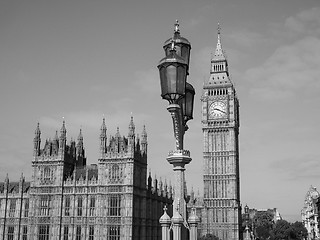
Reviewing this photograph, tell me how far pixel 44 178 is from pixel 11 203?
10514 mm

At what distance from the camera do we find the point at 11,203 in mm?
85250

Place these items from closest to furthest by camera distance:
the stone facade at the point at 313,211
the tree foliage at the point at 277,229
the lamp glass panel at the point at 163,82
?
the lamp glass panel at the point at 163,82 → the tree foliage at the point at 277,229 → the stone facade at the point at 313,211

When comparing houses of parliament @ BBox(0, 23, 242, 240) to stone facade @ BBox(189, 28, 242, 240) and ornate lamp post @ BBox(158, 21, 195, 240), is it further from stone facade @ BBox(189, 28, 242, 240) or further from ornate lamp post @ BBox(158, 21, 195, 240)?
ornate lamp post @ BBox(158, 21, 195, 240)

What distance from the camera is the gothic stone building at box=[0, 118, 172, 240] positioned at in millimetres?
75375

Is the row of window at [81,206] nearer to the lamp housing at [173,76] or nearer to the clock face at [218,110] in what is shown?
the clock face at [218,110]

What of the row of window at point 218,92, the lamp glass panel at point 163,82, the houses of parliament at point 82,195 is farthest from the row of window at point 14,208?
the lamp glass panel at point 163,82

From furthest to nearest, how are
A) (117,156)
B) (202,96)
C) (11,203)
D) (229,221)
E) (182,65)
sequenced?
(202,96) < (229,221) < (11,203) < (117,156) < (182,65)

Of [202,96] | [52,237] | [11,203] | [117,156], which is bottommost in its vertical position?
[52,237]

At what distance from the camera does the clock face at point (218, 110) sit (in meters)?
105

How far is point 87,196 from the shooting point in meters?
77.3

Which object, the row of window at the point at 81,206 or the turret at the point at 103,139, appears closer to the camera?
the row of window at the point at 81,206

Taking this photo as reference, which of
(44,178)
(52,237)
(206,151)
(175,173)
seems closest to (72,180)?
(44,178)

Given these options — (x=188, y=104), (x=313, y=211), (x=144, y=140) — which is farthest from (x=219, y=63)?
(x=188, y=104)

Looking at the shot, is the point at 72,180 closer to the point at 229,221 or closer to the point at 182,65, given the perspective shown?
the point at 229,221
